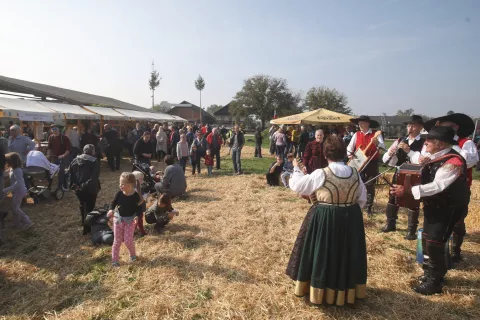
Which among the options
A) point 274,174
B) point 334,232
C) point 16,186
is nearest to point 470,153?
A: point 334,232

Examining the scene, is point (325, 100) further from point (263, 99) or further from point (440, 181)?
point (440, 181)

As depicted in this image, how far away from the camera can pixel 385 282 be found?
3.70 meters

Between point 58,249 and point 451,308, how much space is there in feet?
18.9

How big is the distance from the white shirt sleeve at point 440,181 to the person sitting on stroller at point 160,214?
4.13 meters

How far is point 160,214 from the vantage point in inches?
219

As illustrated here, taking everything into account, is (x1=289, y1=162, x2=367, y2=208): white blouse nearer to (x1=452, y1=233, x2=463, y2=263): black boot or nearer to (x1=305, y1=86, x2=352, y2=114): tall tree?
(x1=452, y1=233, x2=463, y2=263): black boot

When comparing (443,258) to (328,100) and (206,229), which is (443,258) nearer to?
(206,229)

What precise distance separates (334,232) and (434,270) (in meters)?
1.60

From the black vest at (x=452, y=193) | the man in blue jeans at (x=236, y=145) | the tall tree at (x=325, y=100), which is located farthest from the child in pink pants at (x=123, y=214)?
the tall tree at (x=325, y=100)

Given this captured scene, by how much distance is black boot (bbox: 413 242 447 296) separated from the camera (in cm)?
331

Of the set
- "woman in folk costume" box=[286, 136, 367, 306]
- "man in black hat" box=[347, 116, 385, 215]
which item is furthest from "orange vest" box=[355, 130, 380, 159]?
"woman in folk costume" box=[286, 136, 367, 306]

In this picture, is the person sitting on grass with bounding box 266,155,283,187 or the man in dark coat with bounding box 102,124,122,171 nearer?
the person sitting on grass with bounding box 266,155,283,187

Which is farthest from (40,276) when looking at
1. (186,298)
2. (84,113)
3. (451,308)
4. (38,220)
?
(84,113)

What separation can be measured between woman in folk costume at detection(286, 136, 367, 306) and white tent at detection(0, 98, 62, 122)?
11.8m
